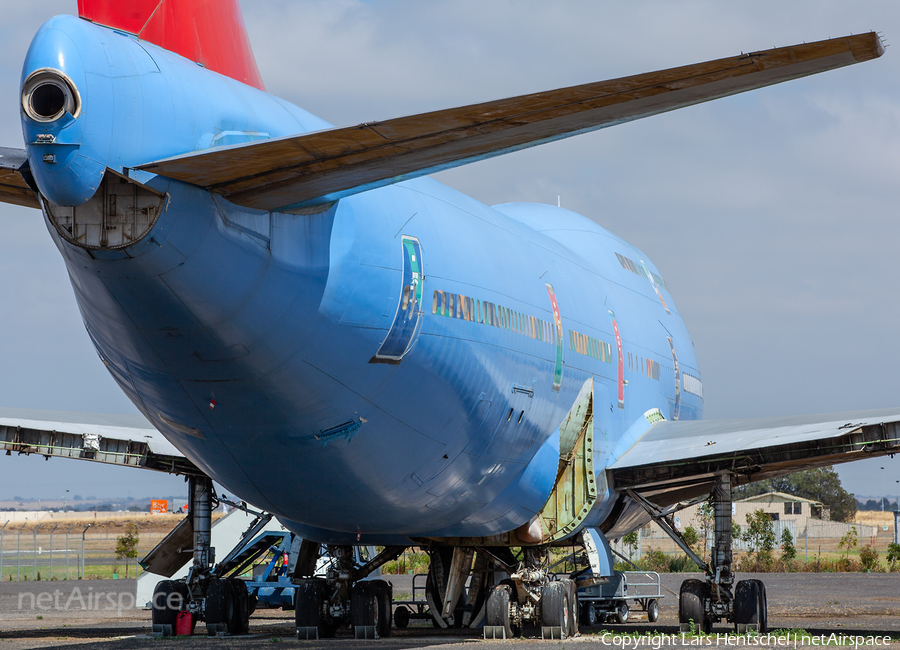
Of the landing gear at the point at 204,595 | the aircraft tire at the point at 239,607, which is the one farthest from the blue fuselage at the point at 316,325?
the landing gear at the point at 204,595

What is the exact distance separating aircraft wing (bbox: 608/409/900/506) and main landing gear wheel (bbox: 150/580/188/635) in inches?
299

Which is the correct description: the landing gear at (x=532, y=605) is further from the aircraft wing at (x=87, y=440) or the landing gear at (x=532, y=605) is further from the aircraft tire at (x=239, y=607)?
the aircraft wing at (x=87, y=440)

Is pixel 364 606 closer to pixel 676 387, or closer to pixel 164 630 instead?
pixel 164 630

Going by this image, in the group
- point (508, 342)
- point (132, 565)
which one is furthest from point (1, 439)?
point (132, 565)

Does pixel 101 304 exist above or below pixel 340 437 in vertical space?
above

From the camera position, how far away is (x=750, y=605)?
17625mm

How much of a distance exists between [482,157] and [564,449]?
349 inches

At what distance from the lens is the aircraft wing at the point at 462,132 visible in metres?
8.09

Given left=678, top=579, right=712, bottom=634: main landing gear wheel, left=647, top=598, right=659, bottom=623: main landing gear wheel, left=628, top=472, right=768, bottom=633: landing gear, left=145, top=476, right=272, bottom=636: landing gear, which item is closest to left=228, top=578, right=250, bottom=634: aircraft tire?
left=145, top=476, right=272, bottom=636: landing gear

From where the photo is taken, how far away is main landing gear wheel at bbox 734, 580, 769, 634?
17.6m

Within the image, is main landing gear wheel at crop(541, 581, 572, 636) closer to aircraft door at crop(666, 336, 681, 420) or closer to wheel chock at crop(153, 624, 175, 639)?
wheel chock at crop(153, 624, 175, 639)

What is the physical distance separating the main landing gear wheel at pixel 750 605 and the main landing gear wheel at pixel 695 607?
509 mm

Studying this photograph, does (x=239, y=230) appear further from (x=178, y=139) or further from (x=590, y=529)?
(x=590, y=529)

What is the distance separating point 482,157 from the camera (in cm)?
938
